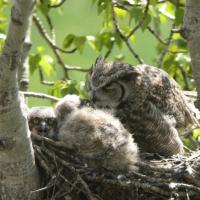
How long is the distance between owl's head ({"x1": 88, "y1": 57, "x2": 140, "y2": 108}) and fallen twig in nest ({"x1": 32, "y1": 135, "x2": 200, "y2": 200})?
33.0 inches

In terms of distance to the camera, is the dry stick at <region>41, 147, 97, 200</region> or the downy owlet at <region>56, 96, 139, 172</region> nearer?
the dry stick at <region>41, 147, 97, 200</region>

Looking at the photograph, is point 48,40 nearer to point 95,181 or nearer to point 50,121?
point 50,121

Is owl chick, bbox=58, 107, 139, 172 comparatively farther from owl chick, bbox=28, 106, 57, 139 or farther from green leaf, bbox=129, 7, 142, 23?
green leaf, bbox=129, 7, 142, 23

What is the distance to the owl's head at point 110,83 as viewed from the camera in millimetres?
4664

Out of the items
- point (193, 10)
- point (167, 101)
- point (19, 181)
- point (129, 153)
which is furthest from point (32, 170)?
point (167, 101)

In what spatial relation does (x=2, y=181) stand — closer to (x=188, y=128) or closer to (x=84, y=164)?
(x=84, y=164)

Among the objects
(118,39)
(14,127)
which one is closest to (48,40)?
(118,39)

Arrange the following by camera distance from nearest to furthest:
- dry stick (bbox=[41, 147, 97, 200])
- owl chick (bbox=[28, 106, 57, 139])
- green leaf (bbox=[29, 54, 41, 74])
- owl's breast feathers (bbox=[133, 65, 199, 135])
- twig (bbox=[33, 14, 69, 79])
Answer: dry stick (bbox=[41, 147, 97, 200]) < owl chick (bbox=[28, 106, 57, 139]) < owl's breast feathers (bbox=[133, 65, 199, 135]) < green leaf (bbox=[29, 54, 41, 74]) < twig (bbox=[33, 14, 69, 79])

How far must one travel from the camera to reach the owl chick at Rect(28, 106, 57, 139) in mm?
4082

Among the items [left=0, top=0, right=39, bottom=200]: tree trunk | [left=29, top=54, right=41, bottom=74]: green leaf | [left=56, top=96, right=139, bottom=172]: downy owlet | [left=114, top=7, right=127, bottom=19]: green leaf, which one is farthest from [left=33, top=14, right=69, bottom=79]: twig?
[left=0, top=0, right=39, bottom=200]: tree trunk

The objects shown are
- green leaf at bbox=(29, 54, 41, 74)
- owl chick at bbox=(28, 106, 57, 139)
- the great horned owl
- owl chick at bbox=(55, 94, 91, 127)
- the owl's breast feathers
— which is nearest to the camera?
owl chick at bbox=(28, 106, 57, 139)

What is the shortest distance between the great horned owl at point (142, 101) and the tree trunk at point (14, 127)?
3.85 feet

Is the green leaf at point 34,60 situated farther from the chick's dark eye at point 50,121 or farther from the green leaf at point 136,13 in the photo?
the chick's dark eye at point 50,121

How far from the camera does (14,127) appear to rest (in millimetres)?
3279
